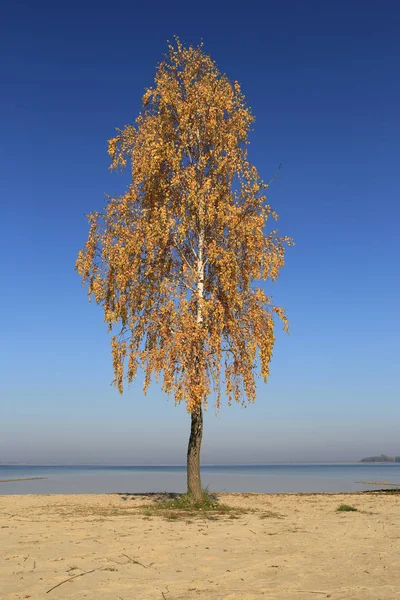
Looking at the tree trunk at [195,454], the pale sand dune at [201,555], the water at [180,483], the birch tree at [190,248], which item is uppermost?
the birch tree at [190,248]

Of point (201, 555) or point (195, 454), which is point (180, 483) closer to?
point (195, 454)

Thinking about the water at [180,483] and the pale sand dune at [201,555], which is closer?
the pale sand dune at [201,555]

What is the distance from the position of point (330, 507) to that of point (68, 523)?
9.33m

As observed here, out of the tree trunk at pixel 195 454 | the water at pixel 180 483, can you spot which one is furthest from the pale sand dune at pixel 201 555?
the water at pixel 180 483

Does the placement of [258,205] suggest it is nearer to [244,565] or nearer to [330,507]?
[330,507]

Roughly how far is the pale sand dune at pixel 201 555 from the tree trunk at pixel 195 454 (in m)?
2.80

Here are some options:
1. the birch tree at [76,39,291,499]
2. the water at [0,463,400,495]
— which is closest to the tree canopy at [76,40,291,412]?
the birch tree at [76,39,291,499]

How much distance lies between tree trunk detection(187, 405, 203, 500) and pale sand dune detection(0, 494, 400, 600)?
9.19 ft

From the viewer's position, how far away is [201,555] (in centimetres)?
1077

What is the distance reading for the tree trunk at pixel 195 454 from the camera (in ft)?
64.1

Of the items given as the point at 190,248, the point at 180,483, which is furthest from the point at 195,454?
the point at 180,483

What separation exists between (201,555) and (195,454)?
29.5 feet

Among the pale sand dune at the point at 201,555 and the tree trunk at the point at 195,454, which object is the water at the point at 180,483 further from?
the pale sand dune at the point at 201,555

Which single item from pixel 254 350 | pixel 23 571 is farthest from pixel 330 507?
pixel 23 571
